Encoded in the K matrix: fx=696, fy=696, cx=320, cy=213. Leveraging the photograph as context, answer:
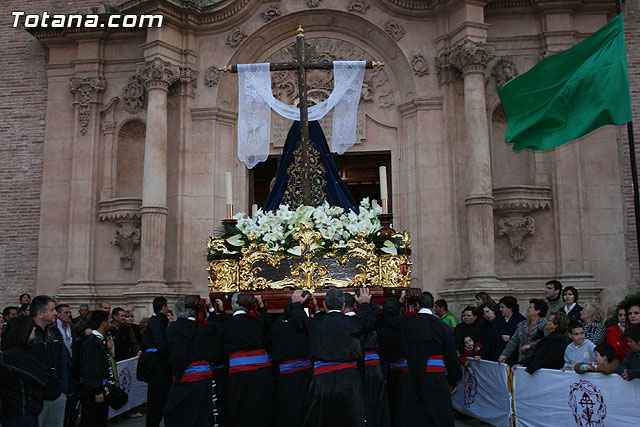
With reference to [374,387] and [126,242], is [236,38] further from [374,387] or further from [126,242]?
[374,387]

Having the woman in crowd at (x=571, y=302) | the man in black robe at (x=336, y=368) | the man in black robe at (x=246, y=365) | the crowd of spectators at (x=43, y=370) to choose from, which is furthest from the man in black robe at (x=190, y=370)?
the woman in crowd at (x=571, y=302)

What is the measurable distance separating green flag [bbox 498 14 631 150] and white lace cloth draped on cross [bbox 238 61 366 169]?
213 centimetres

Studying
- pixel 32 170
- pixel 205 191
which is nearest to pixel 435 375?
pixel 205 191

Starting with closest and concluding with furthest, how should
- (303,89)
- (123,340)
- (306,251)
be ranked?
1. (306,251)
2. (303,89)
3. (123,340)

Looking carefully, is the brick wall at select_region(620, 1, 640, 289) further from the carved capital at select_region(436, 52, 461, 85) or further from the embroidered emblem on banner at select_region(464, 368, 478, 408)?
the embroidered emblem on banner at select_region(464, 368, 478, 408)

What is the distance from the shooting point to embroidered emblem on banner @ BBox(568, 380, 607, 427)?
6.70m

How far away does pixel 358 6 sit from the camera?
1496 cm

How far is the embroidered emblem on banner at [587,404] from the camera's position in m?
6.70

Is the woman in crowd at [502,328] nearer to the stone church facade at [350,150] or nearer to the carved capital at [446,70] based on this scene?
the stone church facade at [350,150]

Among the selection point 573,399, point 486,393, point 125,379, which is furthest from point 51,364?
point 486,393

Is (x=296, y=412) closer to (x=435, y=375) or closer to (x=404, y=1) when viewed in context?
(x=435, y=375)

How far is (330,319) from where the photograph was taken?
6.54 metres

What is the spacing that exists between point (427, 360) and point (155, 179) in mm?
8113

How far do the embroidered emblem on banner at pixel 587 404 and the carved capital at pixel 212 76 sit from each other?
10.4 metres
